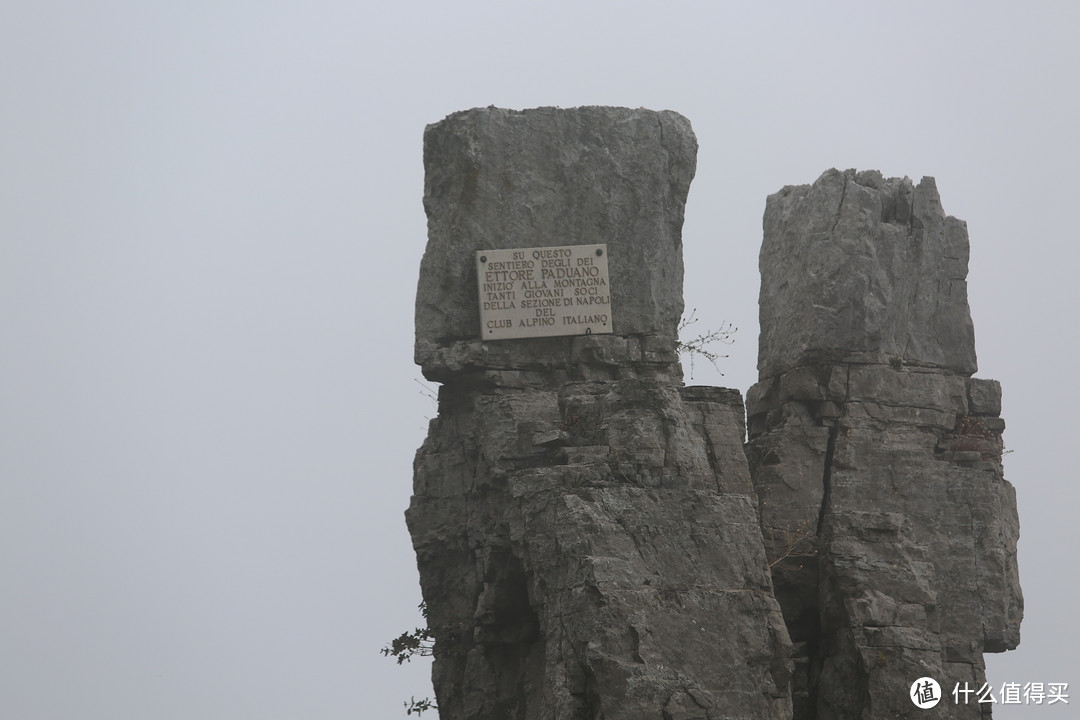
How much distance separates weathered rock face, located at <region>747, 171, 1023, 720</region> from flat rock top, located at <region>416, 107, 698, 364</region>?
1881 millimetres

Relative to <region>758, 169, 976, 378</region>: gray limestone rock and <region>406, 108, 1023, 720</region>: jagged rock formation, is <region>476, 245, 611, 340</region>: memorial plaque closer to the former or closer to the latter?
<region>406, 108, 1023, 720</region>: jagged rock formation

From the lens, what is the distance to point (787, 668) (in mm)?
12867

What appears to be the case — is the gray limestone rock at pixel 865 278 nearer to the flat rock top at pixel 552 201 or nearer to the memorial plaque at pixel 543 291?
the flat rock top at pixel 552 201

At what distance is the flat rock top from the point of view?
1528cm

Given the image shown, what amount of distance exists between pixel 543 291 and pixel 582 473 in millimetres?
2599

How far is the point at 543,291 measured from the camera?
1533 cm

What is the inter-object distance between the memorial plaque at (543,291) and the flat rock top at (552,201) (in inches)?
4.7

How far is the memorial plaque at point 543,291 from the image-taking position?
1516cm

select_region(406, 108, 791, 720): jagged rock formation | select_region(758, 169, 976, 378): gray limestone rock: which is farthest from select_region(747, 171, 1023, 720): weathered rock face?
select_region(406, 108, 791, 720): jagged rock formation

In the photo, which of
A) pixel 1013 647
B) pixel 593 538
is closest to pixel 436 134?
pixel 593 538

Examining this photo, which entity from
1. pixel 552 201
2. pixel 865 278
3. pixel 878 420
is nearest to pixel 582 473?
pixel 552 201

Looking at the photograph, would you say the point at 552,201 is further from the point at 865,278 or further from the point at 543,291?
the point at 865,278

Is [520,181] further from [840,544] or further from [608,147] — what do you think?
[840,544]

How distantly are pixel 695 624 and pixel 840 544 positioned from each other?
3.19 meters
